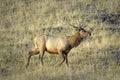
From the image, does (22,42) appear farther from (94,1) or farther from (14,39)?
(94,1)

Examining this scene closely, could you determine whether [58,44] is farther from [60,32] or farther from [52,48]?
[60,32]

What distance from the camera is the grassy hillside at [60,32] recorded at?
1483 cm

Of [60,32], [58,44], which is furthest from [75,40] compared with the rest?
[60,32]

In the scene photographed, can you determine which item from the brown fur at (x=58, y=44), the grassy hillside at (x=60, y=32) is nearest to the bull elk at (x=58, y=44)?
the brown fur at (x=58, y=44)

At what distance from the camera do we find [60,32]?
829 inches

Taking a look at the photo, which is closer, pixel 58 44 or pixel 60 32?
pixel 58 44

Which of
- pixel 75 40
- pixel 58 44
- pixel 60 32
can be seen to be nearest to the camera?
pixel 58 44

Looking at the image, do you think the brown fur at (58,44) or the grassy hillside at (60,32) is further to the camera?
the brown fur at (58,44)

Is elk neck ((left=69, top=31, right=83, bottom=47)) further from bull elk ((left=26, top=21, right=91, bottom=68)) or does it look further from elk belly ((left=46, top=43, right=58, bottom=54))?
elk belly ((left=46, top=43, right=58, bottom=54))

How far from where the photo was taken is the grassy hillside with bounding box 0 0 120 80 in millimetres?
14828

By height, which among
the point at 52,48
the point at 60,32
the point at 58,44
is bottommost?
the point at 60,32

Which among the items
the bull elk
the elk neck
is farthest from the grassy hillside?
the elk neck

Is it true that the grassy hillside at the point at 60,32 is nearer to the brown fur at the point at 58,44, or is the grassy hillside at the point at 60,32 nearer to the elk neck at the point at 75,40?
the brown fur at the point at 58,44

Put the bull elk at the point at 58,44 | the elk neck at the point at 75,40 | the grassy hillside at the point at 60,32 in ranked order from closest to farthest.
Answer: the grassy hillside at the point at 60,32 < the bull elk at the point at 58,44 < the elk neck at the point at 75,40
